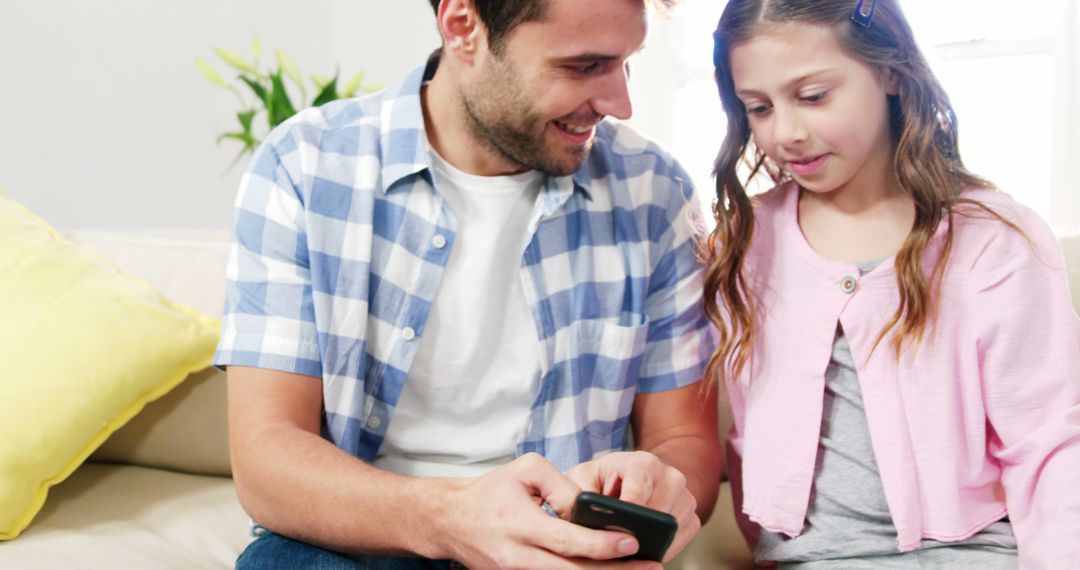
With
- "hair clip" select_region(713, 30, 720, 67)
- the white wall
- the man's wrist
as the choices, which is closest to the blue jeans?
the man's wrist

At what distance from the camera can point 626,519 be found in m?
0.97

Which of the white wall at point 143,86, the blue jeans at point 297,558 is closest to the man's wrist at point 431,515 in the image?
the blue jeans at point 297,558

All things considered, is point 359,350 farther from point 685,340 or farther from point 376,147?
point 685,340

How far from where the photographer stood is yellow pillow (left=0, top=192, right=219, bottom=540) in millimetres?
1423

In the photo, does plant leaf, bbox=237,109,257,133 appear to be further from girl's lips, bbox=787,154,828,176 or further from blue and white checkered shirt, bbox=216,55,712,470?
girl's lips, bbox=787,154,828,176

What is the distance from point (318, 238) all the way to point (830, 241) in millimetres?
611

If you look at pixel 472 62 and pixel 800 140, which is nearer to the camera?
pixel 800 140

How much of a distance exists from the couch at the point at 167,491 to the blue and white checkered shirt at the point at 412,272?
0.87ft

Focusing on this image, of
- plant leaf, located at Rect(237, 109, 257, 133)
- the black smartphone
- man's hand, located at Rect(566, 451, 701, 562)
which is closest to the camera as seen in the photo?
the black smartphone

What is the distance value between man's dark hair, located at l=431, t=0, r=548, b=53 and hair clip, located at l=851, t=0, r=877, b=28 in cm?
36

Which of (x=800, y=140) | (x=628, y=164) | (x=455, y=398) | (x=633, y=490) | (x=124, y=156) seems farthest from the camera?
(x=124, y=156)

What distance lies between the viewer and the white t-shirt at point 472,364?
136 centimetres

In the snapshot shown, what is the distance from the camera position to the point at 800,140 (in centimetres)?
122

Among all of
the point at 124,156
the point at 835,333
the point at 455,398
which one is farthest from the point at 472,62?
the point at 124,156
